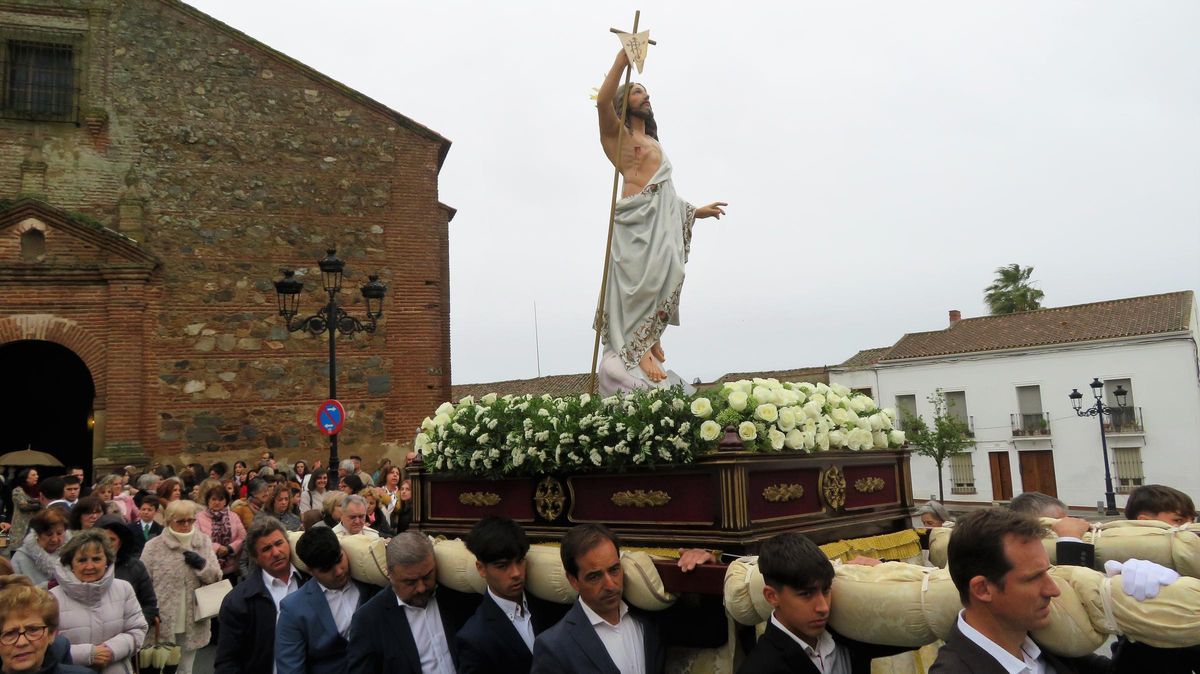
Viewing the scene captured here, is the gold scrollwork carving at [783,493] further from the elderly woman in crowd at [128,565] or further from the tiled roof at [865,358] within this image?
the tiled roof at [865,358]

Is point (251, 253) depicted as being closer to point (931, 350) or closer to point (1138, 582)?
point (1138, 582)

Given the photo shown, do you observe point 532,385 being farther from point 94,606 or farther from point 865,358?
point 94,606

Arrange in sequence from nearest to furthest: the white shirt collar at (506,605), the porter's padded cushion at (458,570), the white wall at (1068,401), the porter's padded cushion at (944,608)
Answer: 1. the porter's padded cushion at (944,608)
2. the white shirt collar at (506,605)
3. the porter's padded cushion at (458,570)
4. the white wall at (1068,401)

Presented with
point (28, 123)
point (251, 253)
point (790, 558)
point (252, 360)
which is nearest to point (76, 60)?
point (28, 123)

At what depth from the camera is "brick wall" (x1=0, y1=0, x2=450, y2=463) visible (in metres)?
13.9

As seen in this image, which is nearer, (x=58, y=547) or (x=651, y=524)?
(x=651, y=524)

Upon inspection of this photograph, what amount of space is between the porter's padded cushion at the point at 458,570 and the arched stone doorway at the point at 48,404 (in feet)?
56.5

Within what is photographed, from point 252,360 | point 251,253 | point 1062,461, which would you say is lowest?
point 1062,461

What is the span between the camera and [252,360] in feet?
47.6

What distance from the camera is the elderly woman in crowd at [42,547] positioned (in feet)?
19.6

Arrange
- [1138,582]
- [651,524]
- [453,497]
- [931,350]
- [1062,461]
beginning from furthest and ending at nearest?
[931,350] < [1062,461] < [453,497] < [651,524] < [1138,582]

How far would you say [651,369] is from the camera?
5.41 m

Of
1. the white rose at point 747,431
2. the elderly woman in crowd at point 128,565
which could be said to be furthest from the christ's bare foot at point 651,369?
the elderly woman in crowd at point 128,565

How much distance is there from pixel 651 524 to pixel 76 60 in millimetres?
15269
